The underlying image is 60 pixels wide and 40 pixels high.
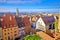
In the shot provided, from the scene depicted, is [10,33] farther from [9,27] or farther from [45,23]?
[45,23]

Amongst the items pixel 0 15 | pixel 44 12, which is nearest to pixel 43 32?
pixel 44 12

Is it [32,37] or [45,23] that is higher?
[45,23]

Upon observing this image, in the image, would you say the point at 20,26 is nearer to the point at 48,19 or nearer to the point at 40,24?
the point at 40,24

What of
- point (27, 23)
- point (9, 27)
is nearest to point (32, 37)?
point (27, 23)

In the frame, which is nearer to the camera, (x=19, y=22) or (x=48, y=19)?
(x=19, y=22)

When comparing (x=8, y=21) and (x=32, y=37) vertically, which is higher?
(x=8, y=21)

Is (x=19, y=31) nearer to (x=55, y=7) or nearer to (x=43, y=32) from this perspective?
(x=43, y=32)

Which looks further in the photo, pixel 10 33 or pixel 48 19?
pixel 48 19

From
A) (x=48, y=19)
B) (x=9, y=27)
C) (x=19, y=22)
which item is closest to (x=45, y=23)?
(x=48, y=19)

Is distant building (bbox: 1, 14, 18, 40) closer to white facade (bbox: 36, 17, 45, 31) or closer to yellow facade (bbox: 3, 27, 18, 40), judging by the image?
yellow facade (bbox: 3, 27, 18, 40)
